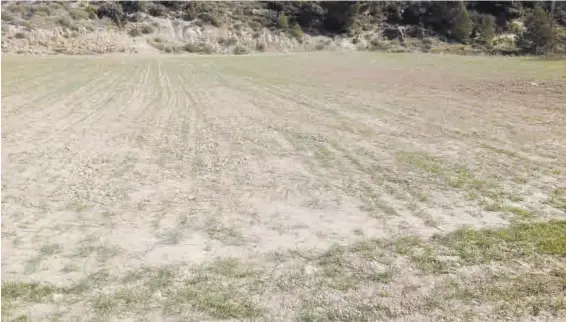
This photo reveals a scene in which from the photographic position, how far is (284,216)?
7352 mm

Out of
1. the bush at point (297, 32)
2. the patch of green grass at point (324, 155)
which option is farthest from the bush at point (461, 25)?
the patch of green grass at point (324, 155)

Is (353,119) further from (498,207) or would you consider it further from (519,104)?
(498,207)

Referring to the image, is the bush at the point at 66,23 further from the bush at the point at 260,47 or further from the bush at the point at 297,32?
the bush at the point at 297,32

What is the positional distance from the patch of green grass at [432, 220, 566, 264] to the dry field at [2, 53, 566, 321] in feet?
0.11

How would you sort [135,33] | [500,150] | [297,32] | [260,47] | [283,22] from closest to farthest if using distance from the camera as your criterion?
[500,150]
[135,33]
[260,47]
[297,32]
[283,22]

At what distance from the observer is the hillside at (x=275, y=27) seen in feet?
204

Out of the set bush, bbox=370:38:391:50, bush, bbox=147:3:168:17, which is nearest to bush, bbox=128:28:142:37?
bush, bbox=147:3:168:17

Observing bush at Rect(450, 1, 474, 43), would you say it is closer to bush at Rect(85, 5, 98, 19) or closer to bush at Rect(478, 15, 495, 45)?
bush at Rect(478, 15, 495, 45)

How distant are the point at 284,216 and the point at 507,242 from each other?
9.73 feet

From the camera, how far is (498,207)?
737cm

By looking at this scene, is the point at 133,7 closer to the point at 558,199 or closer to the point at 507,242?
the point at 558,199

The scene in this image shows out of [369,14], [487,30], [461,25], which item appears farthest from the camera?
[369,14]

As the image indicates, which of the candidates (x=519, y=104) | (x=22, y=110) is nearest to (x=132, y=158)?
(x=22, y=110)

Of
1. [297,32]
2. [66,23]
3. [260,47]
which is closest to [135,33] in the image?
[66,23]
